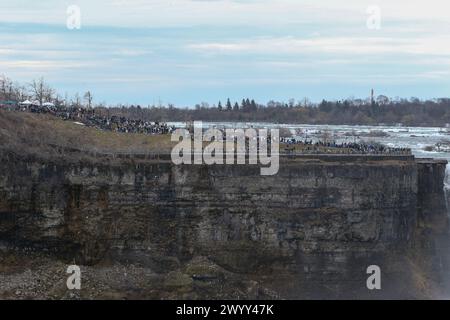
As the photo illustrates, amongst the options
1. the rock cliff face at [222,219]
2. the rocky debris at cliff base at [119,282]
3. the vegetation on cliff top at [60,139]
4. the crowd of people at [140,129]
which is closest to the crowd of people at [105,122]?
the crowd of people at [140,129]

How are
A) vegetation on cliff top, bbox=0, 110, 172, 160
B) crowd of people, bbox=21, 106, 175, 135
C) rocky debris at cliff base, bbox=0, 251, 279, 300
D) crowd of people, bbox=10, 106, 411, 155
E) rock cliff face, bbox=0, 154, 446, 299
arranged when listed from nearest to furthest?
rocky debris at cliff base, bbox=0, 251, 279, 300
rock cliff face, bbox=0, 154, 446, 299
vegetation on cliff top, bbox=0, 110, 172, 160
crowd of people, bbox=10, 106, 411, 155
crowd of people, bbox=21, 106, 175, 135

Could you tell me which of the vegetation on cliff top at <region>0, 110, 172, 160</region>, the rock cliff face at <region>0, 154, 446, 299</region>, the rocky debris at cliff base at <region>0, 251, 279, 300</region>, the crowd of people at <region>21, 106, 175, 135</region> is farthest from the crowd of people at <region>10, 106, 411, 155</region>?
the rocky debris at cliff base at <region>0, 251, 279, 300</region>

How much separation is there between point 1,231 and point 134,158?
1265 cm

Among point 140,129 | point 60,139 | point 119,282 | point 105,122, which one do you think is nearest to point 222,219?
point 119,282

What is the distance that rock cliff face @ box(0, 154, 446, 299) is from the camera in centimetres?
7288

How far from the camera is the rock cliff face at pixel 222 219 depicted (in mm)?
72875

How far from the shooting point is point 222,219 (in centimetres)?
7412

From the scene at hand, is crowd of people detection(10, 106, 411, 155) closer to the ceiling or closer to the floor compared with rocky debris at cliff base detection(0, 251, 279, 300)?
closer to the ceiling

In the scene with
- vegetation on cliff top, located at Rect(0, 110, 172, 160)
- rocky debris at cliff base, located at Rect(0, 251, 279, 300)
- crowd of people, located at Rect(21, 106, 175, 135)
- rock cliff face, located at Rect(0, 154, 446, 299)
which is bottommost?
rocky debris at cliff base, located at Rect(0, 251, 279, 300)

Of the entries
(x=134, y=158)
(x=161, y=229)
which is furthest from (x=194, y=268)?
(x=134, y=158)

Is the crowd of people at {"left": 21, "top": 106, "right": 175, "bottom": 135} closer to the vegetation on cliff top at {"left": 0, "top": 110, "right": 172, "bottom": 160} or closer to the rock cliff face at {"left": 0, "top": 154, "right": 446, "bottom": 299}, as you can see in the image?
the vegetation on cliff top at {"left": 0, "top": 110, "right": 172, "bottom": 160}

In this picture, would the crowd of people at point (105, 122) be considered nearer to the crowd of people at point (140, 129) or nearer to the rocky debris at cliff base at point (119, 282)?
the crowd of people at point (140, 129)

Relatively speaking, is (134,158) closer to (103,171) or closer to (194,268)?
(103,171)
